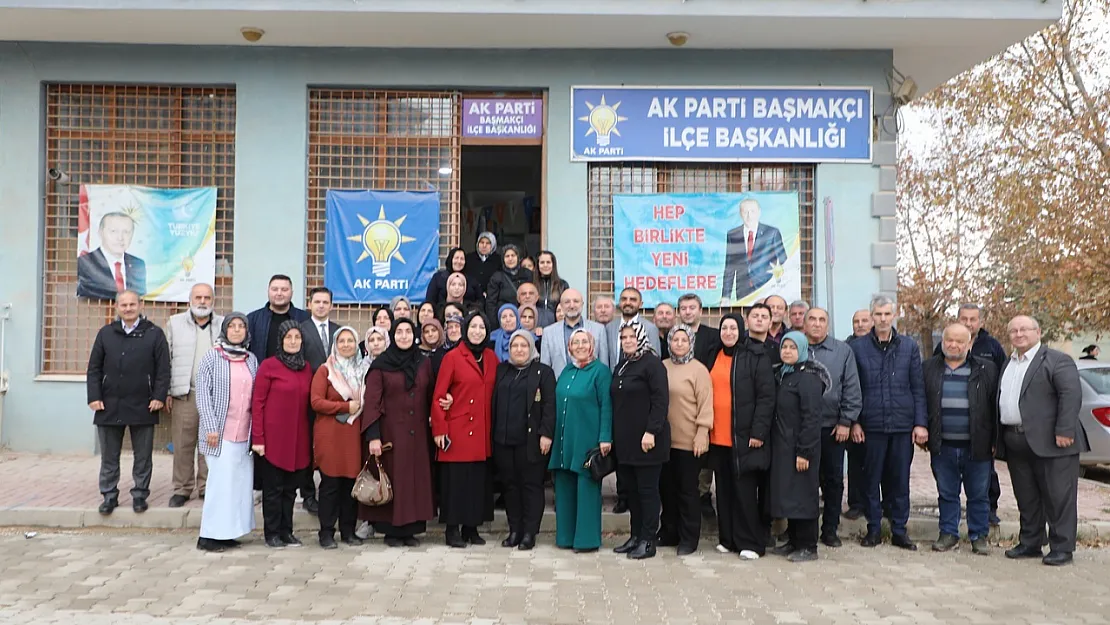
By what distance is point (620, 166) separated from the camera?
1121cm

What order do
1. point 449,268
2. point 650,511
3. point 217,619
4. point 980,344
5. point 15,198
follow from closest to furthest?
point 217,619
point 650,511
point 980,344
point 449,268
point 15,198

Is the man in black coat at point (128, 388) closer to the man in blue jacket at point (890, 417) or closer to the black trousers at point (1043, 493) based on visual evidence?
the man in blue jacket at point (890, 417)

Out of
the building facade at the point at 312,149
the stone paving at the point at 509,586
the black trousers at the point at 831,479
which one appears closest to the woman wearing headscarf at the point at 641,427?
the stone paving at the point at 509,586

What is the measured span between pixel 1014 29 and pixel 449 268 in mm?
6248

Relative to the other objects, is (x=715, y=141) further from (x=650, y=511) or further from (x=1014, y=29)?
(x=650, y=511)

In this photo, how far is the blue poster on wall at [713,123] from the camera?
11.0m

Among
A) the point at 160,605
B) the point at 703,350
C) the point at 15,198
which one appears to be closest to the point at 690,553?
the point at 703,350

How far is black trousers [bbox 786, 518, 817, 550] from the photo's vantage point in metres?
7.38

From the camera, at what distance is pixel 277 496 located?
300 inches

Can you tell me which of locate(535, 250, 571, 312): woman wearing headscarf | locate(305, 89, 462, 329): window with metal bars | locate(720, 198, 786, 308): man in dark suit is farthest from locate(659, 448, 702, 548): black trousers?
locate(305, 89, 462, 329): window with metal bars

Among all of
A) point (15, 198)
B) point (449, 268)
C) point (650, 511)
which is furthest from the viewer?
point (15, 198)

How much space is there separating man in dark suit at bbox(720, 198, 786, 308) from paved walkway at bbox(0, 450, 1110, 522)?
2.65 m

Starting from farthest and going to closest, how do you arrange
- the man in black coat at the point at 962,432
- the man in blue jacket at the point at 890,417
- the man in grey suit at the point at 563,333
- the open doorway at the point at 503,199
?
the open doorway at the point at 503,199
the man in grey suit at the point at 563,333
the man in blue jacket at the point at 890,417
the man in black coat at the point at 962,432

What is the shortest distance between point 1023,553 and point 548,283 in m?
4.60
